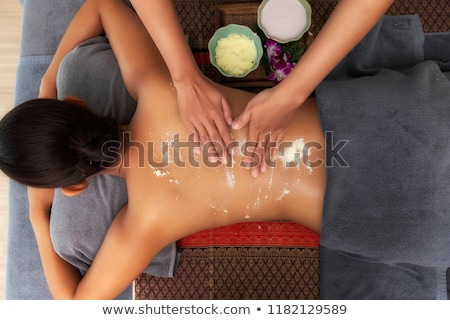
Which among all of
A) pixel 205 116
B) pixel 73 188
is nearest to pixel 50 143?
pixel 73 188

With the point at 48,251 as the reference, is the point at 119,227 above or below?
above

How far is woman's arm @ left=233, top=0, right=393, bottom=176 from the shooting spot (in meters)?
0.85

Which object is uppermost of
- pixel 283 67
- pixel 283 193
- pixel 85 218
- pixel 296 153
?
pixel 283 67

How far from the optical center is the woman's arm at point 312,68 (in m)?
0.85

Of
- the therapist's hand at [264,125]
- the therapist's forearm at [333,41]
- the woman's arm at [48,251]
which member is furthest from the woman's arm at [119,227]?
the therapist's forearm at [333,41]

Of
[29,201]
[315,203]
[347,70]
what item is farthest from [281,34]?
[29,201]

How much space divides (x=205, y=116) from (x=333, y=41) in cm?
37

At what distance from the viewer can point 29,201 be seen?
126 cm

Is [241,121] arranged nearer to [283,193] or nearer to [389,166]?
[283,193]

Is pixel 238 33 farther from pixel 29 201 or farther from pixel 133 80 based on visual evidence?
pixel 29 201

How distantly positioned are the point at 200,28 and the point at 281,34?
338 mm

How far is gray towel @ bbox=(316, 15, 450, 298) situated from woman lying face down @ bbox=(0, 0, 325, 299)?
0.20ft

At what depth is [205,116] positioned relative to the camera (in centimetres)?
97

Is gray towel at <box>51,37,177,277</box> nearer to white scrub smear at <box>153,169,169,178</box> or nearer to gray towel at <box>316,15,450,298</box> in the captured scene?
white scrub smear at <box>153,169,169,178</box>
